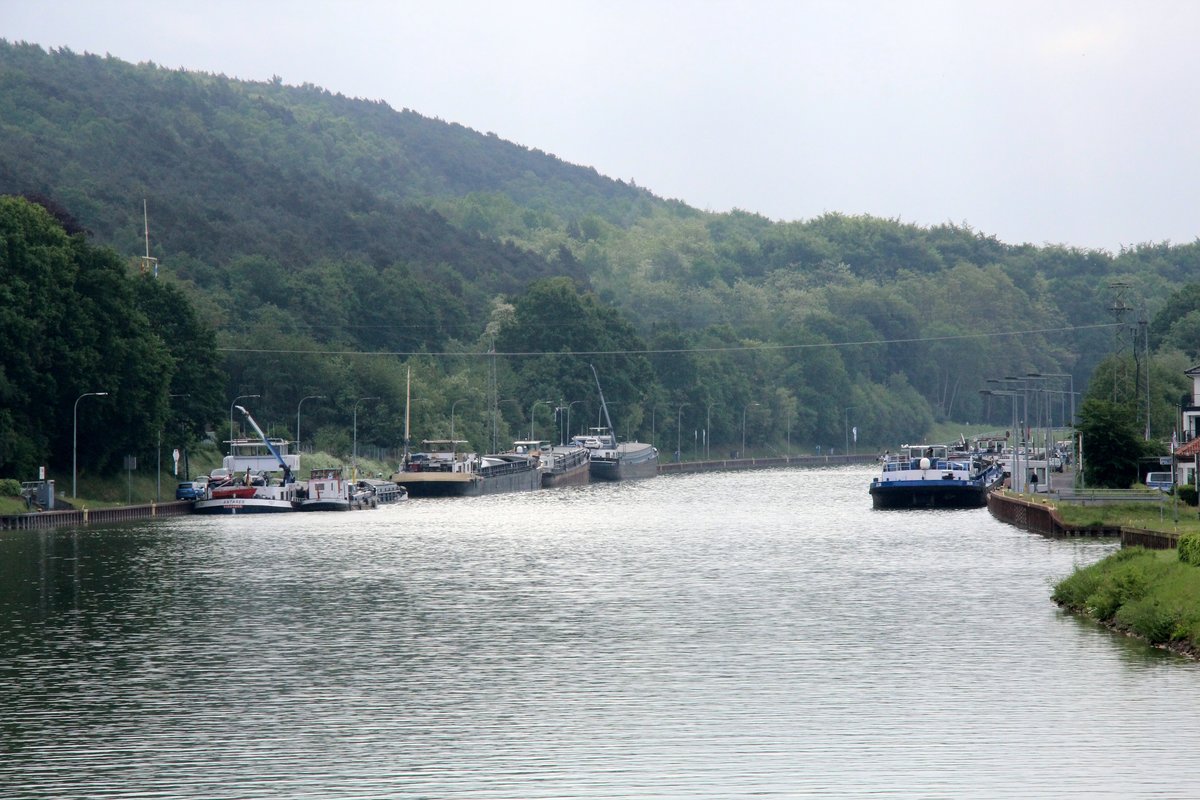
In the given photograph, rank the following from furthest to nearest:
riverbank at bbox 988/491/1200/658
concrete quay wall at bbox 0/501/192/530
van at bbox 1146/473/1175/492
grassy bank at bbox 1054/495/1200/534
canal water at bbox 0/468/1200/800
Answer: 1. concrete quay wall at bbox 0/501/192/530
2. van at bbox 1146/473/1175/492
3. grassy bank at bbox 1054/495/1200/534
4. riverbank at bbox 988/491/1200/658
5. canal water at bbox 0/468/1200/800

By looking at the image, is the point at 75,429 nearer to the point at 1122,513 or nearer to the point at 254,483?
the point at 254,483

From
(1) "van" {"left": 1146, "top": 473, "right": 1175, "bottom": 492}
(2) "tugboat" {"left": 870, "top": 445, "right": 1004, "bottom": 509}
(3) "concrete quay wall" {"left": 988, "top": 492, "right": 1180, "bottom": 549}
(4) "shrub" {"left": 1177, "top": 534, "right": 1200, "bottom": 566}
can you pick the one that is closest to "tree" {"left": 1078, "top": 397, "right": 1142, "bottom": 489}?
(3) "concrete quay wall" {"left": 988, "top": 492, "right": 1180, "bottom": 549}

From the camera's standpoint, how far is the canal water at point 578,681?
99.1 ft

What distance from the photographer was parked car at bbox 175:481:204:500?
120000 millimetres

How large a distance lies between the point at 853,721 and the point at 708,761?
4867mm

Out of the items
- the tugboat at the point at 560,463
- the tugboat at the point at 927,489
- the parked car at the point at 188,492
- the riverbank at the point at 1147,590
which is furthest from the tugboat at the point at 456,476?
the riverbank at the point at 1147,590

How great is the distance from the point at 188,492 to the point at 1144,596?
85210 mm

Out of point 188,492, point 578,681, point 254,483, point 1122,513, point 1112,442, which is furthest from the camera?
point 254,483

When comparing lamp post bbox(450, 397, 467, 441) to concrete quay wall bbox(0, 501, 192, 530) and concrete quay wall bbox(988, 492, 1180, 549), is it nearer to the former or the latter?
concrete quay wall bbox(0, 501, 192, 530)

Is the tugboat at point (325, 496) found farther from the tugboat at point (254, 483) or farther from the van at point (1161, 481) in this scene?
the van at point (1161, 481)

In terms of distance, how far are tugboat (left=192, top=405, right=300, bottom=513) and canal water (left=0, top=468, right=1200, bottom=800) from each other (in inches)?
1535

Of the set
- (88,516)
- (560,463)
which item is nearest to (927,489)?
(88,516)

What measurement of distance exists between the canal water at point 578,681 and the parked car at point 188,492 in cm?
4115

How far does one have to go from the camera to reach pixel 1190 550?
151 ft
